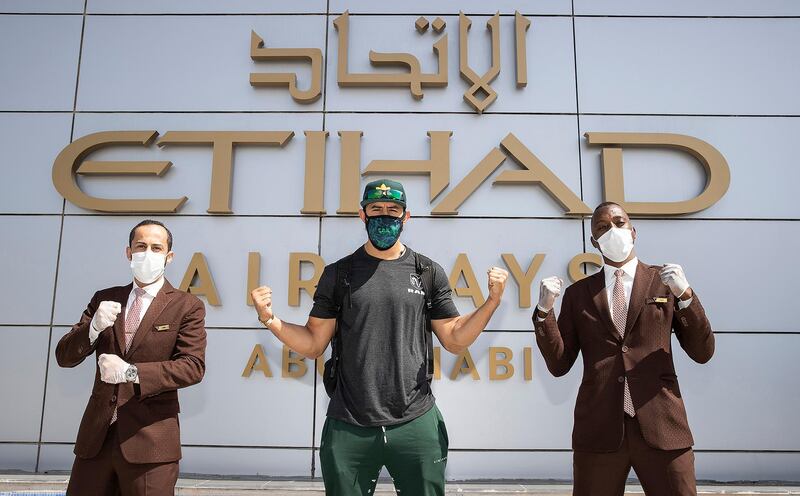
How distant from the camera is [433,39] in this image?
16.4 feet

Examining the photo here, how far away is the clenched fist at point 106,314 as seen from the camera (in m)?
2.29

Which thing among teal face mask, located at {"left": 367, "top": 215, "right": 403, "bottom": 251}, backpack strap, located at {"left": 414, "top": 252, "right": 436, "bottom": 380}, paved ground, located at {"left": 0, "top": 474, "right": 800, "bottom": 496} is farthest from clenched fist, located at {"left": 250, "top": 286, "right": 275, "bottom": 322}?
paved ground, located at {"left": 0, "top": 474, "right": 800, "bottom": 496}

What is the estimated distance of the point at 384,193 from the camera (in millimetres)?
2496

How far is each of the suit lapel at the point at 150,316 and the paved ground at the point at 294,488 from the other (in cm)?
190

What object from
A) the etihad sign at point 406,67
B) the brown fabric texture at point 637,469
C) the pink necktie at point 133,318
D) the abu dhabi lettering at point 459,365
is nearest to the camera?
the brown fabric texture at point 637,469

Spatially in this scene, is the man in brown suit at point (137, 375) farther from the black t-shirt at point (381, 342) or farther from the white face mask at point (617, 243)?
Result: the white face mask at point (617, 243)

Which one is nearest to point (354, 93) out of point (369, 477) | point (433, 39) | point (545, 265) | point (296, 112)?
point (296, 112)

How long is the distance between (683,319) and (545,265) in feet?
7.46

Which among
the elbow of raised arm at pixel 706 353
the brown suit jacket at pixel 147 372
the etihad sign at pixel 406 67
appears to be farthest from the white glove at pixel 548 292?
the etihad sign at pixel 406 67

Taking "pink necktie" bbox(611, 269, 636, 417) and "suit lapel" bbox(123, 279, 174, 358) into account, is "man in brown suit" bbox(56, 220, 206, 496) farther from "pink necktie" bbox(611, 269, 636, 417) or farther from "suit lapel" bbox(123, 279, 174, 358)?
"pink necktie" bbox(611, 269, 636, 417)

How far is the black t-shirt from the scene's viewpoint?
2.27 metres

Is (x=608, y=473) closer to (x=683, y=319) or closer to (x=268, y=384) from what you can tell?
(x=683, y=319)

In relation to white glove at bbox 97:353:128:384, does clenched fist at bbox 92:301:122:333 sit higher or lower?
higher

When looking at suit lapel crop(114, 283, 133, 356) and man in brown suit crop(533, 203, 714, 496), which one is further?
suit lapel crop(114, 283, 133, 356)
